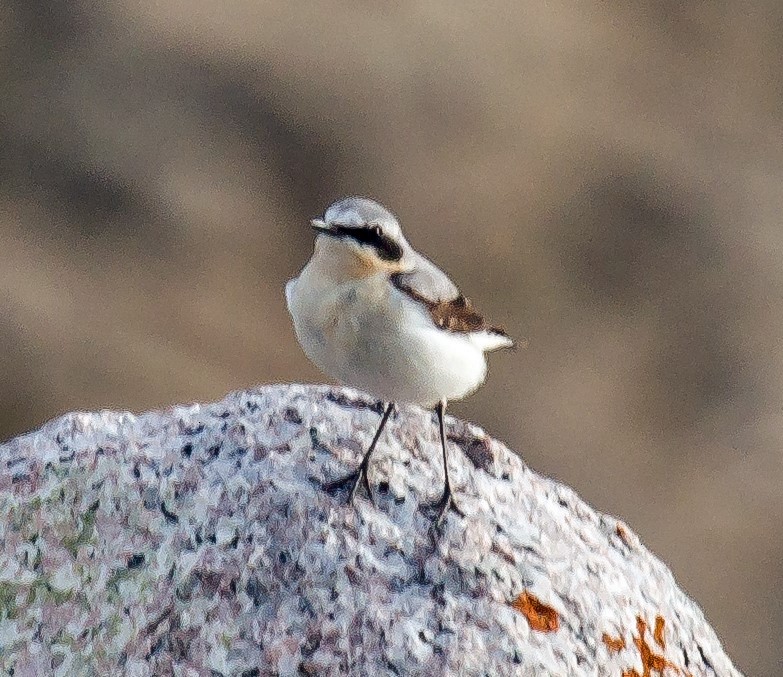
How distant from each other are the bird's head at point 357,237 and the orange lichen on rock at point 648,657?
1666mm

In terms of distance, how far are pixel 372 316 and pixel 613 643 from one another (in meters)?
1.47

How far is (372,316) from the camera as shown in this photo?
14.7 feet

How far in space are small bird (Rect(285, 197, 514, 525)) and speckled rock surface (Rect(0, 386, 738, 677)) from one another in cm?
21

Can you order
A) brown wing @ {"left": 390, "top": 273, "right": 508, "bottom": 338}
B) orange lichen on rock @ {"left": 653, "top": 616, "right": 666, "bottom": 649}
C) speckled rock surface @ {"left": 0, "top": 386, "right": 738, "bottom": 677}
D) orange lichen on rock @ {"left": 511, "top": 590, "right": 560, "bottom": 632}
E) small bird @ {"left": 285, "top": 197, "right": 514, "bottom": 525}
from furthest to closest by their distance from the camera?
1. brown wing @ {"left": 390, "top": 273, "right": 508, "bottom": 338}
2. small bird @ {"left": 285, "top": 197, "right": 514, "bottom": 525}
3. orange lichen on rock @ {"left": 653, "top": 616, "right": 666, "bottom": 649}
4. orange lichen on rock @ {"left": 511, "top": 590, "right": 560, "bottom": 632}
5. speckled rock surface @ {"left": 0, "top": 386, "right": 738, "bottom": 677}

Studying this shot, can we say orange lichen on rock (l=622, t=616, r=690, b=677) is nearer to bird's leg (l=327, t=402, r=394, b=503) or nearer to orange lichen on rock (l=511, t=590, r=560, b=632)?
orange lichen on rock (l=511, t=590, r=560, b=632)

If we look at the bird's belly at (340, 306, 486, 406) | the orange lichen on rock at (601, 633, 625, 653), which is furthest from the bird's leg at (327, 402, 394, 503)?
the orange lichen on rock at (601, 633, 625, 653)

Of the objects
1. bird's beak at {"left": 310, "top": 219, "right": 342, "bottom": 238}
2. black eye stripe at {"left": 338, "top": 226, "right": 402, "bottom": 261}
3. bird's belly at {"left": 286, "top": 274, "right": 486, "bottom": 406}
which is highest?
black eye stripe at {"left": 338, "top": 226, "right": 402, "bottom": 261}

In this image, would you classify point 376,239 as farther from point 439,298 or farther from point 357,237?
point 439,298

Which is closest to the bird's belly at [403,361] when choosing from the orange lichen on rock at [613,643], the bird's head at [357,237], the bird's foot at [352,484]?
the bird's head at [357,237]

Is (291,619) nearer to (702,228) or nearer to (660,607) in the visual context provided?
(660,607)

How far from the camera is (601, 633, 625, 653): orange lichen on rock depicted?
4.10 meters

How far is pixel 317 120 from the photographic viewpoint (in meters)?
15.0

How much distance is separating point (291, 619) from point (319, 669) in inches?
7.9

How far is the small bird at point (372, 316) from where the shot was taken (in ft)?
14.6
